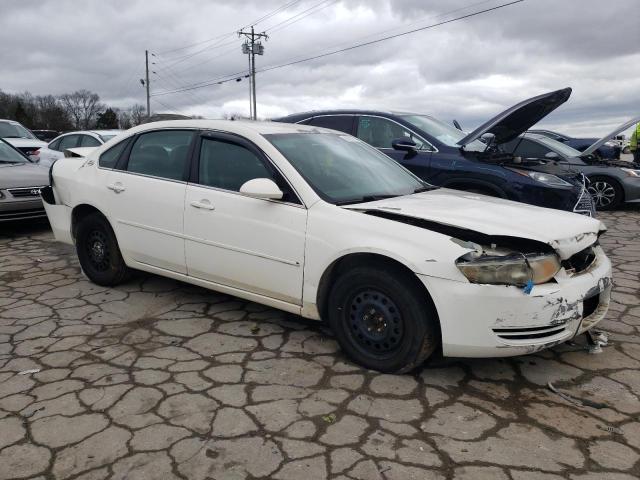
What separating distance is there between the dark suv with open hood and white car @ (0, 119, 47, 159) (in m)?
8.24

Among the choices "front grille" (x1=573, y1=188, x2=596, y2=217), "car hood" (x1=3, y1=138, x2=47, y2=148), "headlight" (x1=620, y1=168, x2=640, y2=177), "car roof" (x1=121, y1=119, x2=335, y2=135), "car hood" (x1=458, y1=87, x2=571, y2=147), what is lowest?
"front grille" (x1=573, y1=188, x2=596, y2=217)

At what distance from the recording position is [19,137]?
12.8 meters

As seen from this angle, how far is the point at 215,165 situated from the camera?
3.93m

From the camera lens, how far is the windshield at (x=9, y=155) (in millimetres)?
7759

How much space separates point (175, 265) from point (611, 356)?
3151 millimetres

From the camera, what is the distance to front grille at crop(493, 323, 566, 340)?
9.30 ft

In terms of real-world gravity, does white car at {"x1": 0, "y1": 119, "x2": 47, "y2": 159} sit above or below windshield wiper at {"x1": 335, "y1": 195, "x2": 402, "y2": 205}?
above

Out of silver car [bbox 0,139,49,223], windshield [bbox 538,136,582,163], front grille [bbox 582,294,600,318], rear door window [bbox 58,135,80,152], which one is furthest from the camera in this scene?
rear door window [bbox 58,135,80,152]

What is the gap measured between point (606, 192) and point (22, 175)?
9.59 m

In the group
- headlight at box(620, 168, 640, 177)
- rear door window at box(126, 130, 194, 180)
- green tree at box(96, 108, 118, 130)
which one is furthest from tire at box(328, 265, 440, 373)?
green tree at box(96, 108, 118, 130)

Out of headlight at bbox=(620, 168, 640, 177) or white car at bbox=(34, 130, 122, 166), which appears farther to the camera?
white car at bbox=(34, 130, 122, 166)

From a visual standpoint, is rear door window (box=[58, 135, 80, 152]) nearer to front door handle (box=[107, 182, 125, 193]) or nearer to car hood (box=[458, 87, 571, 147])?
front door handle (box=[107, 182, 125, 193])

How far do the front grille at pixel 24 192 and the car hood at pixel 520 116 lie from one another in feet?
18.6

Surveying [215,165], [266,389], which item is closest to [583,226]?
[266,389]
